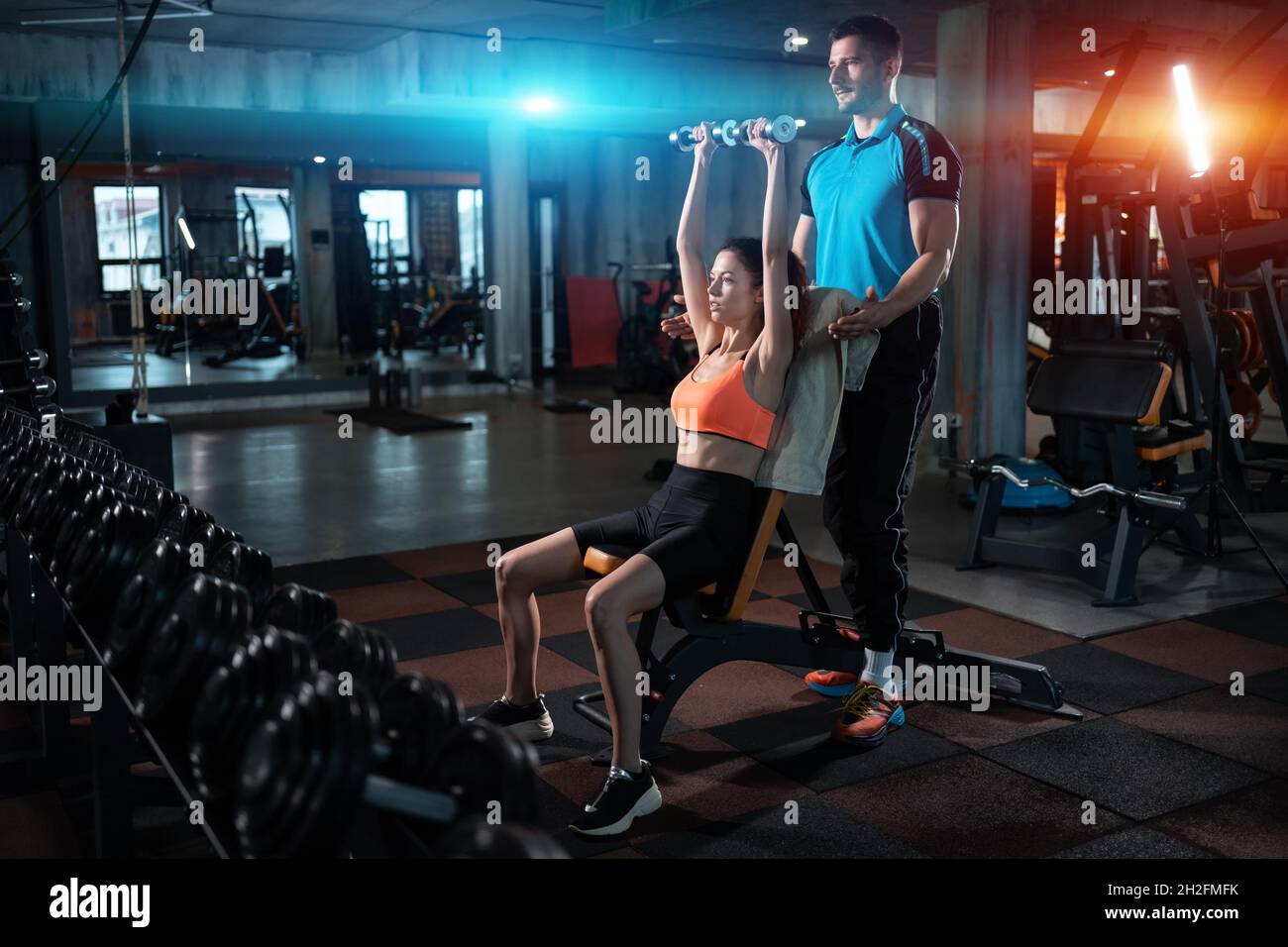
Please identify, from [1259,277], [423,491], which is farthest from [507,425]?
[1259,277]

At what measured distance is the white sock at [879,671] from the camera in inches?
97.3

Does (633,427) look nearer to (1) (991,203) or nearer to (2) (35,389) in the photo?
(1) (991,203)

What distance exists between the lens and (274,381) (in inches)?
332

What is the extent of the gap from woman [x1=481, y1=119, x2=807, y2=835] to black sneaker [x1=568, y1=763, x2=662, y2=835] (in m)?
0.07

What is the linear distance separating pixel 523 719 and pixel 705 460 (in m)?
0.64

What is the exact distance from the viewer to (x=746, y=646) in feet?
7.78

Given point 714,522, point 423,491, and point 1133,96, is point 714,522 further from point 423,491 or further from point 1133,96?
point 1133,96

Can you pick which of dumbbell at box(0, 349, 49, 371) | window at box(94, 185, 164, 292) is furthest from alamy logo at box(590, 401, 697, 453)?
window at box(94, 185, 164, 292)

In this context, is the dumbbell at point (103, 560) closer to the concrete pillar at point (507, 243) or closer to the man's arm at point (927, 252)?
the man's arm at point (927, 252)

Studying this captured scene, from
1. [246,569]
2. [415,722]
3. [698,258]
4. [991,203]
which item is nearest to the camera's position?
[415,722]

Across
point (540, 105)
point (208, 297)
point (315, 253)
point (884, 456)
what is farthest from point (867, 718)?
point (315, 253)

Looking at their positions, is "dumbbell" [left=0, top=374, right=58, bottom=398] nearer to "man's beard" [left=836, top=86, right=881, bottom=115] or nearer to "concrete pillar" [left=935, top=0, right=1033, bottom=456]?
"man's beard" [left=836, top=86, right=881, bottom=115]

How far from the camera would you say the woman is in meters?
2.19

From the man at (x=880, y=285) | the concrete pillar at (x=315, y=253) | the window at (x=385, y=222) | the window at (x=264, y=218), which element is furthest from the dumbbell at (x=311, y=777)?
the window at (x=385, y=222)
